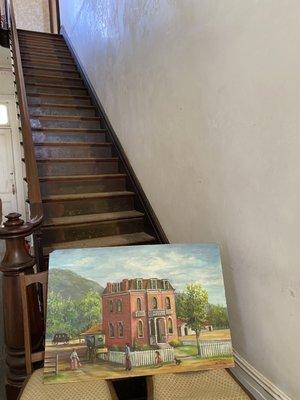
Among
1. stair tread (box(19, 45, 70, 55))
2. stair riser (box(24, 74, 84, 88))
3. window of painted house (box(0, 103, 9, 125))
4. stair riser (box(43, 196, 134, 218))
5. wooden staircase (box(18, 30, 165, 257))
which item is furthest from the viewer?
window of painted house (box(0, 103, 9, 125))

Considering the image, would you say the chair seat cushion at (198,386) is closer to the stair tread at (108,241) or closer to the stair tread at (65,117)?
the stair tread at (108,241)

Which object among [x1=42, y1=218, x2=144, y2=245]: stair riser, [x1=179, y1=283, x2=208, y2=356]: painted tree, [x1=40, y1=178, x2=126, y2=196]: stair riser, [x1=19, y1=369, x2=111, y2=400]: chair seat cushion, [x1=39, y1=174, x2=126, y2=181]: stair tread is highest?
[x1=39, y1=174, x2=126, y2=181]: stair tread

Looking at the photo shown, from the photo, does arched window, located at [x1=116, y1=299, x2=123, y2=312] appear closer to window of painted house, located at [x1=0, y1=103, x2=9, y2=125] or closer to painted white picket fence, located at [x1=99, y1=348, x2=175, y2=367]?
painted white picket fence, located at [x1=99, y1=348, x2=175, y2=367]

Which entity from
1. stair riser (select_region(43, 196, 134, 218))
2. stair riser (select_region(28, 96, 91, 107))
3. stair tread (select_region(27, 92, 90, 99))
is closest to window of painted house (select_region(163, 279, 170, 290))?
stair riser (select_region(43, 196, 134, 218))

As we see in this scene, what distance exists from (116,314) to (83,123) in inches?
107

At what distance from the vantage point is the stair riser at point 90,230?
2.32 metres

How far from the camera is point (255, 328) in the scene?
4.29ft

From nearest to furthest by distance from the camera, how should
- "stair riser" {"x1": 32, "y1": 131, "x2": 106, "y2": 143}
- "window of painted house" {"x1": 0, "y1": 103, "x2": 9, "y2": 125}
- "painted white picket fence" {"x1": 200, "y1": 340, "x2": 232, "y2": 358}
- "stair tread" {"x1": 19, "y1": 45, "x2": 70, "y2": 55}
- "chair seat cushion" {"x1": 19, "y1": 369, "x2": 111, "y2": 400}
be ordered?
"chair seat cushion" {"x1": 19, "y1": 369, "x2": 111, "y2": 400} < "painted white picket fence" {"x1": 200, "y1": 340, "x2": 232, "y2": 358} < "stair riser" {"x1": 32, "y1": 131, "x2": 106, "y2": 143} < "stair tread" {"x1": 19, "y1": 45, "x2": 70, "y2": 55} < "window of painted house" {"x1": 0, "y1": 103, "x2": 9, "y2": 125}

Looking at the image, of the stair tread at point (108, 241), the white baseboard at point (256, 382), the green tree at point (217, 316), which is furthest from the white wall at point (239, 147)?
the stair tread at point (108, 241)

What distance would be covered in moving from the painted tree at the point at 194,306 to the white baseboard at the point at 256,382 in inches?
14.1

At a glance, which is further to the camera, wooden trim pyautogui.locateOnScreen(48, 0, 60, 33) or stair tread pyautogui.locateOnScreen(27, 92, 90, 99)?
wooden trim pyautogui.locateOnScreen(48, 0, 60, 33)

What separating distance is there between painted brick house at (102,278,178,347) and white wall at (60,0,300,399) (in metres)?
0.39

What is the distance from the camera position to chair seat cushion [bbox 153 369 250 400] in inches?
42.1

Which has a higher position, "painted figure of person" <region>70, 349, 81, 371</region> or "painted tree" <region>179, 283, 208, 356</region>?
"painted tree" <region>179, 283, 208, 356</region>
